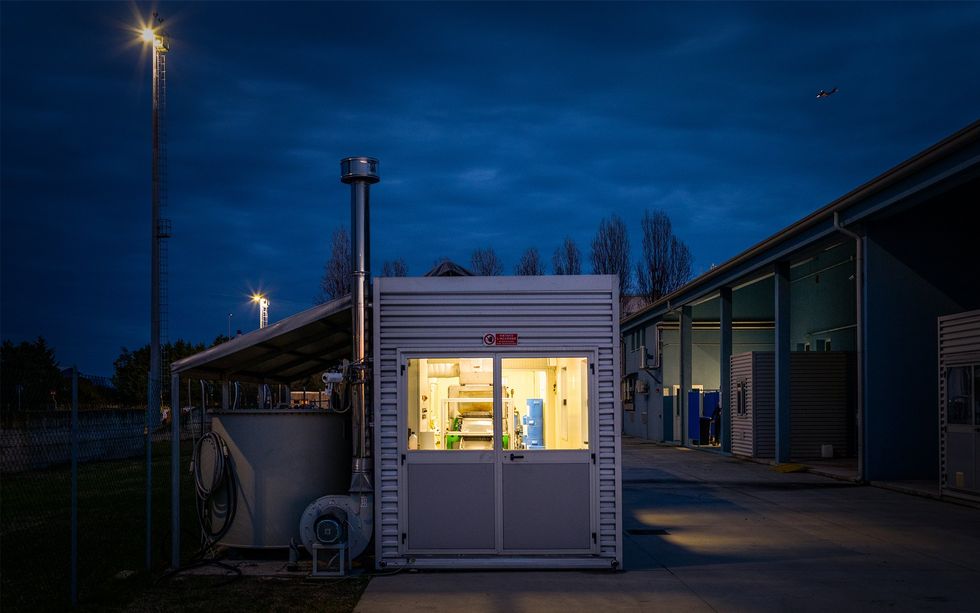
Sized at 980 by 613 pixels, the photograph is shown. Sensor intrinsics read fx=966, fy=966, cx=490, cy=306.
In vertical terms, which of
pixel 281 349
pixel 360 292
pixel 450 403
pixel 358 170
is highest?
pixel 358 170

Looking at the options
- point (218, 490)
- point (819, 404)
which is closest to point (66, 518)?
point (218, 490)

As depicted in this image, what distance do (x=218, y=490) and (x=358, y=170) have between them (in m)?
3.99

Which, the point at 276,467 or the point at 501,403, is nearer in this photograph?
the point at 501,403

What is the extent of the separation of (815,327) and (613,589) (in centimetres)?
2498

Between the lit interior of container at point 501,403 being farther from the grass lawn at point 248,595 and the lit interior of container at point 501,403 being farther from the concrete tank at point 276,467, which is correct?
the grass lawn at point 248,595

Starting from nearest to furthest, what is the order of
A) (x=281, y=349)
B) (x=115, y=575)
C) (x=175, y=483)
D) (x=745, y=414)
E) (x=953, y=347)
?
1. (x=115, y=575)
2. (x=175, y=483)
3. (x=281, y=349)
4. (x=953, y=347)
5. (x=745, y=414)

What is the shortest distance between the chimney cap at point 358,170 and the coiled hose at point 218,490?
333 centimetres

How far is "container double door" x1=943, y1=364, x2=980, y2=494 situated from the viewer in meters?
15.8

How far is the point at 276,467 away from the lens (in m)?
11.0

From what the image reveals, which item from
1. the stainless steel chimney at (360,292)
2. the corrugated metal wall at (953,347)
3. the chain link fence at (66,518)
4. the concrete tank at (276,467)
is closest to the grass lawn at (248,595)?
the chain link fence at (66,518)

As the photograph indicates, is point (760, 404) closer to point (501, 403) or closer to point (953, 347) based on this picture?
point (953, 347)

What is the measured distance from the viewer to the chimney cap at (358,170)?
1091 cm

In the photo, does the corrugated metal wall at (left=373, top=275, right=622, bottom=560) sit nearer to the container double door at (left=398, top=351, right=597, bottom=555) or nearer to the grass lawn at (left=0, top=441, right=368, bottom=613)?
the container double door at (left=398, top=351, right=597, bottom=555)

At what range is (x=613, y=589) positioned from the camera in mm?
9383
